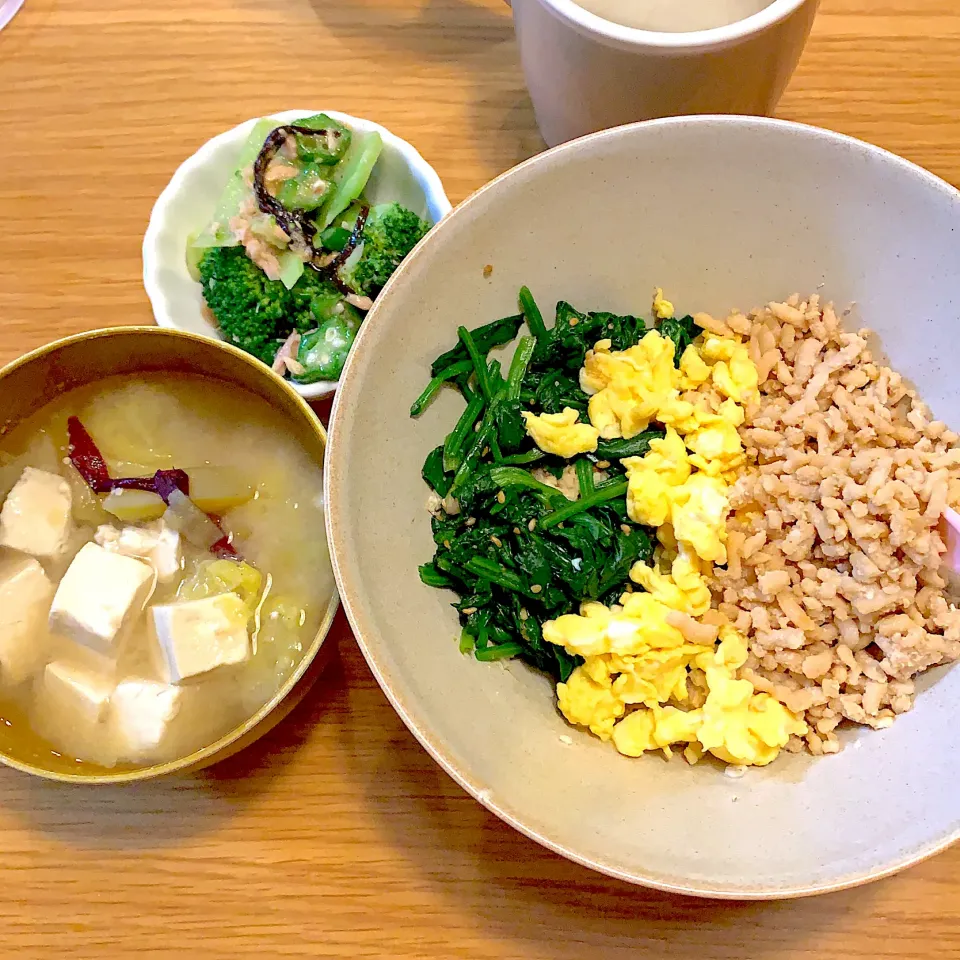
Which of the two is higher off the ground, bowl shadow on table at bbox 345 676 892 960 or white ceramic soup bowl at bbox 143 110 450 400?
white ceramic soup bowl at bbox 143 110 450 400

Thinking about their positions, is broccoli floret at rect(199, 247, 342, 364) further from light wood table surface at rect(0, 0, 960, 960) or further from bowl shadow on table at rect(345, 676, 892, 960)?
bowl shadow on table at rect(345, 676, 892, 960)

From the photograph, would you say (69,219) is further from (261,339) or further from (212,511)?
(212,511)

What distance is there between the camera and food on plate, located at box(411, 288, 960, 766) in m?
1.11

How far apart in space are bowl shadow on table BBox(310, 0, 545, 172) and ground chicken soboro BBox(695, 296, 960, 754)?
65cm

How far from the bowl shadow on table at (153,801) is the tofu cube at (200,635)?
14 centimetres

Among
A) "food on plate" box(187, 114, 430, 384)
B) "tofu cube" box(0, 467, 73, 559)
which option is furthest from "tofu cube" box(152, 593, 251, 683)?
"food on plate" box(187, 114, 430, 384)

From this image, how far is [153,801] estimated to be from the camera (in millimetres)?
1307

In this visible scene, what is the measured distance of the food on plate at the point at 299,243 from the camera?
1.42m

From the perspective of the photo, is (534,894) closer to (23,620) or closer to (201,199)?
(23,620)

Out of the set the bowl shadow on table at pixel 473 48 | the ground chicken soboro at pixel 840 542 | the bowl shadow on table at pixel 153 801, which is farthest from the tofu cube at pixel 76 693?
the bowl shadow on table at pixel 473 48

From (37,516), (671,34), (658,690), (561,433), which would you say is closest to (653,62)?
(671,34)

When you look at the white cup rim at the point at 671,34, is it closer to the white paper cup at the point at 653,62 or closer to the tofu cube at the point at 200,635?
the white paper cup at the point at 653,62

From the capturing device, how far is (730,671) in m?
1.14

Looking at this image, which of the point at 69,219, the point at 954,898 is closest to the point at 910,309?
the point at 954,898
